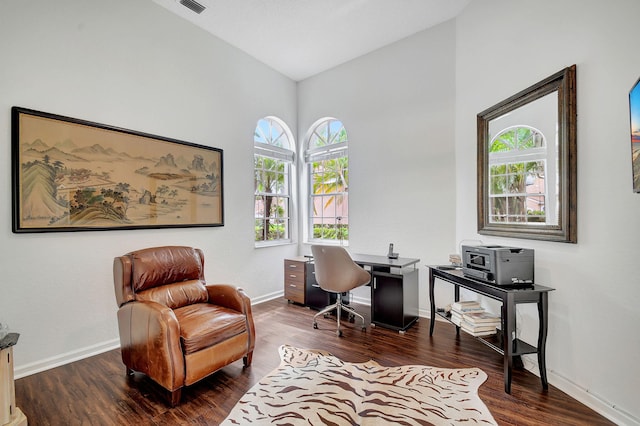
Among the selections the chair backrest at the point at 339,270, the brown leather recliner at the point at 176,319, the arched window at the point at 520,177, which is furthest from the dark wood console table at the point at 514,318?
the brown leather recliner at the point at 176,319

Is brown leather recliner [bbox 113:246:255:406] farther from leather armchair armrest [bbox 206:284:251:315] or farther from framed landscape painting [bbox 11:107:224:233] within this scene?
framed landscape painting [bbox 11:107:224:233]

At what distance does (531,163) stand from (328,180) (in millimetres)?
2887

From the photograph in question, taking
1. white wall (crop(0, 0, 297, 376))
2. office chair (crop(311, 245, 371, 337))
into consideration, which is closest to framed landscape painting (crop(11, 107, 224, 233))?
white wall (crop(0, 0, 297, 376))

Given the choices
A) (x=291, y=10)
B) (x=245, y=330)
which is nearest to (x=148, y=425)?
(x=245, y=330)

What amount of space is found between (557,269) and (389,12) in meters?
3.17

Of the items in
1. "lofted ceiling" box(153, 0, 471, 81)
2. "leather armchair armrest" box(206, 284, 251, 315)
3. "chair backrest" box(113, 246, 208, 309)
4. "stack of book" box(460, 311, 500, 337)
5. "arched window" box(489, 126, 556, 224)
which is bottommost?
"stack of book" box(460, 311, 500, 337)

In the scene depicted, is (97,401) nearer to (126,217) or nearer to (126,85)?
(126,217)

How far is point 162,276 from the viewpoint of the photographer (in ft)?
8.51

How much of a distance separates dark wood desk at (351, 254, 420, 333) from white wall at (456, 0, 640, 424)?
3.52 ft

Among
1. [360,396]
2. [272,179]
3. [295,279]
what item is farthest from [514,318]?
[272,179]

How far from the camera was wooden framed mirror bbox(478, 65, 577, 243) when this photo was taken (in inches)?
83.5

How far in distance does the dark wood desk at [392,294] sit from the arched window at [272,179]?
71.9 inches

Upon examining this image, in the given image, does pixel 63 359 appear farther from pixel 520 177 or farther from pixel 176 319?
pixel 520 177

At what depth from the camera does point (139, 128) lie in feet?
10.1
